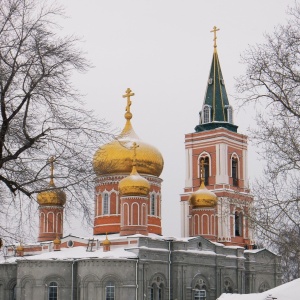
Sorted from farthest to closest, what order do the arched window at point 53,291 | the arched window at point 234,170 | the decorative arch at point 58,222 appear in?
the arched window at point 234,170 → the decorative arch at point 58,222 → the arched window at point 53,291

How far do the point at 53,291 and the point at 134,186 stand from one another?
23.3ft

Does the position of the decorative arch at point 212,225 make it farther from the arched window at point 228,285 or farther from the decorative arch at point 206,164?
the decorative arch at point 206,164

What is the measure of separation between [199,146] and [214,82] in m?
4.69

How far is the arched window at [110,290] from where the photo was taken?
34219 millimetres

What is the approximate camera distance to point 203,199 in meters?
41.0

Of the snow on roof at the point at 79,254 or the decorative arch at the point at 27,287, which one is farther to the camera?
the decorative arch at the point at 27,287

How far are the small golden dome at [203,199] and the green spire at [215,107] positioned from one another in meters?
6.19

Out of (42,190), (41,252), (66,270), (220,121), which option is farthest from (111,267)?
(42,190)

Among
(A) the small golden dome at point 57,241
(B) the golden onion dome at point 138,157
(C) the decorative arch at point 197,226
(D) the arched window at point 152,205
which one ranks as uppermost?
(B) the golden onion dome at point 138,157

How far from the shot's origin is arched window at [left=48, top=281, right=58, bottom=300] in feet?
116

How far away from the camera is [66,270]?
3550 cm

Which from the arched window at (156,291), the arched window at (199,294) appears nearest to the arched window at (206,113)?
the arched window at (199,294)

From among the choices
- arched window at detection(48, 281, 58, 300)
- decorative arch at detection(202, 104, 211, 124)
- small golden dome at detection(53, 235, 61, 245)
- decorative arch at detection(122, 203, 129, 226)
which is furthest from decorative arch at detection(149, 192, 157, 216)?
decorative arch at detection(202, 104, 211, 124)

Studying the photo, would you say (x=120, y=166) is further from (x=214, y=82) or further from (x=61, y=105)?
(x=61, y=105)
